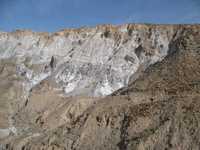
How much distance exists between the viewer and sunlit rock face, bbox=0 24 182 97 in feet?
71.9

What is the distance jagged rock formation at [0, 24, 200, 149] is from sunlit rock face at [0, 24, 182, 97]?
14 centimetres

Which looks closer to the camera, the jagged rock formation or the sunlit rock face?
the jagged rock formation

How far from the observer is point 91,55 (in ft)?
87.2

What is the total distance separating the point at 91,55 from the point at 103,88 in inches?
351

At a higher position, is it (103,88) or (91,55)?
(91,55)

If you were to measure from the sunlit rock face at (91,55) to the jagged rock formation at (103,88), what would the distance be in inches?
5.7

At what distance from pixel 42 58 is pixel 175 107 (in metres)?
26.7

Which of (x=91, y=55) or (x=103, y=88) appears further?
(x=91, y=55)

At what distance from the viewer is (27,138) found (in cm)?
1155

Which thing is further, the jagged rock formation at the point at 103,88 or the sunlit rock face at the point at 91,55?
the sunlit rock face at the point at 91,55

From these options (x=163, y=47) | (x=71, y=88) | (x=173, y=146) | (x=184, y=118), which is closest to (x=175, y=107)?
(x=184, y=118)

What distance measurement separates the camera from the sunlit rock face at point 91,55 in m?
21.9

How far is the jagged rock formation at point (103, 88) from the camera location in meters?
8.16

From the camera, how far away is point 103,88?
63.5ft
